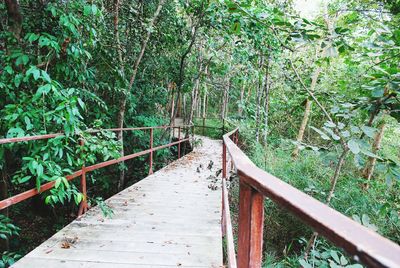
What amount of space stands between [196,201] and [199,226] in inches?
39.8

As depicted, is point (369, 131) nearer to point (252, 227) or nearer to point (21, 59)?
point (252, 227)

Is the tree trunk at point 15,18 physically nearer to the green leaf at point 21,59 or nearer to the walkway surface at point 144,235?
the green leaf at point 21,59

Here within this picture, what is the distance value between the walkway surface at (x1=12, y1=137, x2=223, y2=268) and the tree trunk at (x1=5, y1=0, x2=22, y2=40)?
2.37 m

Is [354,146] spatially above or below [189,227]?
above

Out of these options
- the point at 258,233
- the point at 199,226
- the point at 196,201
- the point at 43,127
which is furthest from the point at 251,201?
the point at 196,201

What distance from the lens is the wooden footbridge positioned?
45 centimetres

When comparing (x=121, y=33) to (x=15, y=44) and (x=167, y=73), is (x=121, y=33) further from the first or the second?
(x=15, y=44)

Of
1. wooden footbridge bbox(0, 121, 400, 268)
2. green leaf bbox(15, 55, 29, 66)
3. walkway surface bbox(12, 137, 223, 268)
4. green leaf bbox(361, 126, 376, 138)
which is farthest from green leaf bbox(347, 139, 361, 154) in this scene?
green leaf bbox(15, 55, 29, 66)

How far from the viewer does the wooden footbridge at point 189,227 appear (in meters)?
0.45

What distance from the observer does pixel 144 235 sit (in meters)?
2.85

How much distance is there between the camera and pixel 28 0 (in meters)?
3.71

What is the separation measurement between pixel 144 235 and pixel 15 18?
117 inches

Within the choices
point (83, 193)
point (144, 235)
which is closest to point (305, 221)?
point (144, 235)

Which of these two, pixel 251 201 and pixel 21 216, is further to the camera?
pixel 21 216
